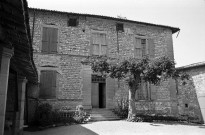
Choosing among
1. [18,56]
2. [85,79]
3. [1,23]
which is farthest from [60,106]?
[1,23]

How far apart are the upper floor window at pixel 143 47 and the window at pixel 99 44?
2.26 m

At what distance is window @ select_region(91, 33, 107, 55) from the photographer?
13.9m

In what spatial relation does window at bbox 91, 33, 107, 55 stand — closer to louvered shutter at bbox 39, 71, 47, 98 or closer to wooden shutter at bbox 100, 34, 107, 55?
wooden shutter at bbox 100, 34, 107, 55

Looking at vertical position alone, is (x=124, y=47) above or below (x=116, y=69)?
above

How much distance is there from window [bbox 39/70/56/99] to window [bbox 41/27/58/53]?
136cm

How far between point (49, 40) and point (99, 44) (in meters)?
3.19

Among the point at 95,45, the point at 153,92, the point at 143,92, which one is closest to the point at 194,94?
the point at 153,92

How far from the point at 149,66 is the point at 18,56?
6834mm

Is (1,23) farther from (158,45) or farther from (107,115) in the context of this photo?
(158,45)

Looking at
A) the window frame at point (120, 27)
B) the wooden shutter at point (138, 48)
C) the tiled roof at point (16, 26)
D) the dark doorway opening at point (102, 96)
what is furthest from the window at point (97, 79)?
the tiled roof at point (16, 26)

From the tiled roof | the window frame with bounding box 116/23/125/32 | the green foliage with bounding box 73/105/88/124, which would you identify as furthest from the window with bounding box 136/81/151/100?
the tiled roof

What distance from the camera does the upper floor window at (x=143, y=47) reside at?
1487 centimetres

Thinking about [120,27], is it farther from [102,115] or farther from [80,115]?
[80,115]

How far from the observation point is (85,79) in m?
→ 13.2
